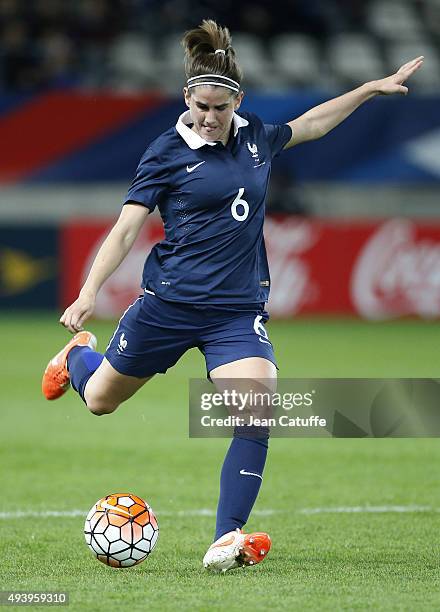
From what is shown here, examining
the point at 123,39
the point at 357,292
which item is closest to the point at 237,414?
the point at 357,292

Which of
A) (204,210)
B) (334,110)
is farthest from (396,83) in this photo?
(204,210)

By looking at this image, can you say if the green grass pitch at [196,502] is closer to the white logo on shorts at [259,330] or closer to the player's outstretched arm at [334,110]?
the white logo on shorts at [259,330]

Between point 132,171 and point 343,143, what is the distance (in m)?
3.21

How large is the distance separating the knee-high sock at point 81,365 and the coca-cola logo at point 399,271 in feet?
37.6

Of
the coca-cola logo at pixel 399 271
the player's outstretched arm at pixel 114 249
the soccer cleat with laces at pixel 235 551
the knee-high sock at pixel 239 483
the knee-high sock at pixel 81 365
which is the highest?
the coca-cola logo at pixel 399 271

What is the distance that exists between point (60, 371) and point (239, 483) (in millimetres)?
1759

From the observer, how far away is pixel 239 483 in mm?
5328

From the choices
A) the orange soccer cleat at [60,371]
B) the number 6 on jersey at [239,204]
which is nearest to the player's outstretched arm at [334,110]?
the number 6 on jersey at [239,204]

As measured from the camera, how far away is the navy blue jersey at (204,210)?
5.42 metres

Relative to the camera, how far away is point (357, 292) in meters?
17.9

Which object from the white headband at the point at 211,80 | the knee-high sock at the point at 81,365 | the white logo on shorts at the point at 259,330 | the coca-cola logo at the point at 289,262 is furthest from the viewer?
the coca-cola logo at the point at 289,262

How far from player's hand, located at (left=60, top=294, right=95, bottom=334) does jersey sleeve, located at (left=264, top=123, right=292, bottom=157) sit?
1.14 meters

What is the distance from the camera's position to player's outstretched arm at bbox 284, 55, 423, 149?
5.99 meters

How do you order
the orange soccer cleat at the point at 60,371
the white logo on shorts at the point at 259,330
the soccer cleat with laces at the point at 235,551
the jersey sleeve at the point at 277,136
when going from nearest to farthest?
the soccer cleat with laces at the point at 235,551 < the white logo on shorts at the point at 259,330 < the jersey sleeve at the point at 277,136 < the orange soccer cleat at the point at 60,371
